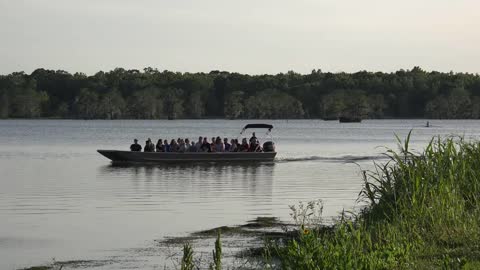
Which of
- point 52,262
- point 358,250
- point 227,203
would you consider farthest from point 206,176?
point 358,250

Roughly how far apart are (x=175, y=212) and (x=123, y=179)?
12.5m

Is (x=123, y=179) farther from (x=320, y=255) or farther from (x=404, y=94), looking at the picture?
(x=404, y=94)

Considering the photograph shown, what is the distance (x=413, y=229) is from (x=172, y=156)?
30.9m

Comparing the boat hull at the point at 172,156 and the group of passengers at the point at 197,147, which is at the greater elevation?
the group of passengers at the point at 197,147

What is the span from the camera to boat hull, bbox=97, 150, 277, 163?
1746 inches

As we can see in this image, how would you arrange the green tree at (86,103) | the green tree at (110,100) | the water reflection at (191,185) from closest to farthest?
the water reflection at (191,185)
the green tree at (86,103)
the green tree at (110,100)

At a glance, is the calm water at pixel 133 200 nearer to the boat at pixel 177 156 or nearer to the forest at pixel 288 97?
the boat at pixel 177 156

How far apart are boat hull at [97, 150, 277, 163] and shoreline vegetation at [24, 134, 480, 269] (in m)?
25.0

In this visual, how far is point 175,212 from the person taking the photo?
81.8 feet

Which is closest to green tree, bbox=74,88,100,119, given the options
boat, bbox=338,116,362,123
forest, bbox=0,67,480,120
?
forest, bbox=0,67,480,120

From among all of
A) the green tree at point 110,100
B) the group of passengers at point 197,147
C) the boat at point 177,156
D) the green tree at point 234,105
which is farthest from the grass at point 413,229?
the green tree at point 110,100

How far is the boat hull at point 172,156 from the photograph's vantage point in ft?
145

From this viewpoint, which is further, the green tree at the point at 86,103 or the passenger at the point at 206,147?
the green tree at the point at 86,103

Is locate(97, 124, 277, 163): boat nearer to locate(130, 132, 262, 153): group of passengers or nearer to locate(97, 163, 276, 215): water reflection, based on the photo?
locate(97, 163, 276, 215): water reflection
